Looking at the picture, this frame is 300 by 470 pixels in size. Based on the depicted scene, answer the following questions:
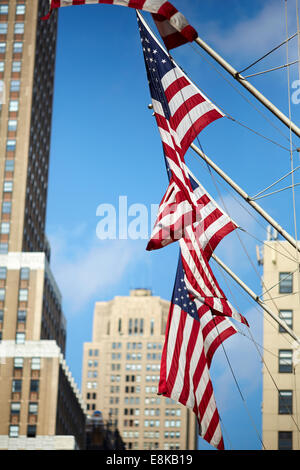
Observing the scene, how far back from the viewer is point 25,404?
12019 centimetres

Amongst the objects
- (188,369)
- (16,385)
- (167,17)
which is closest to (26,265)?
(16,385)

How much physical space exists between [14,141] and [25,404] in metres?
35.1

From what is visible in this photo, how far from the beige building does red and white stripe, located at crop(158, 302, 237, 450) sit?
30.4 metres

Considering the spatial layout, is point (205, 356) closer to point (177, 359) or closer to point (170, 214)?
point (177, 359)

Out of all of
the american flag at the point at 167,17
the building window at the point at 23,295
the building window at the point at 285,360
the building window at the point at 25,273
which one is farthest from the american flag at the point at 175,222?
the building window at the point at 25,273

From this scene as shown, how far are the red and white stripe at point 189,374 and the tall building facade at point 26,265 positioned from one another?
9467cm

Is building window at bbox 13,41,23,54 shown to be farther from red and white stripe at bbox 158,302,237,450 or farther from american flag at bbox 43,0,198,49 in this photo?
american flag at bbox 43,0,198,49

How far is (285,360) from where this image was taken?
Result: 59.2 metres

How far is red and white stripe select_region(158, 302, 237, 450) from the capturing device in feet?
85.1

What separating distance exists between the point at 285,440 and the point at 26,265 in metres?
72.7

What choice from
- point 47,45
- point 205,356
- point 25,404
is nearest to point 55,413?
point 25,404

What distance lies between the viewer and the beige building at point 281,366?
190ft

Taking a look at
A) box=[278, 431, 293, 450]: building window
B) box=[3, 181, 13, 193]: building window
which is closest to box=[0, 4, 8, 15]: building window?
box=[3, 181, 13, 193]: building window
